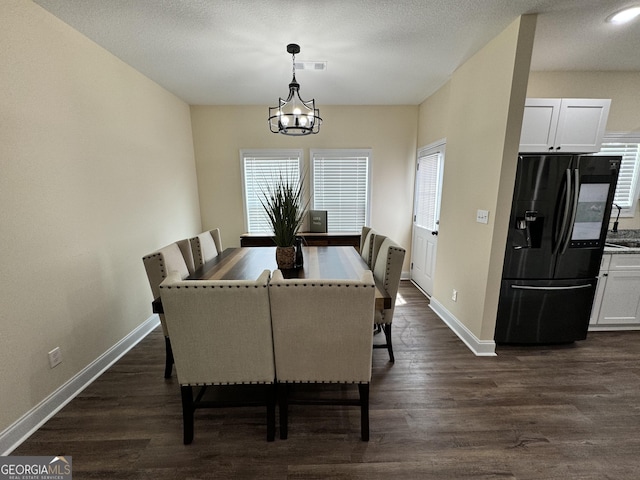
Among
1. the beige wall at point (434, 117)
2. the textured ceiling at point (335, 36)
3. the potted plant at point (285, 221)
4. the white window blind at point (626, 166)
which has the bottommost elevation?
the potted plant at point (285, 221)

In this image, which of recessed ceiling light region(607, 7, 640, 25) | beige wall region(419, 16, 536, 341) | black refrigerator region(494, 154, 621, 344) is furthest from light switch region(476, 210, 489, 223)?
recessed ceiling light region(607, 7, 640, 25)

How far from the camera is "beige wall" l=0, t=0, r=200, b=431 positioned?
1528 millimetres

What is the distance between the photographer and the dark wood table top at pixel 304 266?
1.86m

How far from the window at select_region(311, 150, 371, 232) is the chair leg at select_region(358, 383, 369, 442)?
2.92 metres

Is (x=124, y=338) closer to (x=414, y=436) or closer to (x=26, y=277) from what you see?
(x=26, y=277)

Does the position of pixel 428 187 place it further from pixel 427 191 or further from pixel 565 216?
pixel 565 216

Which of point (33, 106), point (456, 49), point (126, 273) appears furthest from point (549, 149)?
point (126, 273)

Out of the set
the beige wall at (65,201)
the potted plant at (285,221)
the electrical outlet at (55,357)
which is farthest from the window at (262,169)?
the electrical outlet at (55,357)

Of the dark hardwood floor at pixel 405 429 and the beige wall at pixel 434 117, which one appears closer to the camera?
the dark hardwood floor at pixel 405 429

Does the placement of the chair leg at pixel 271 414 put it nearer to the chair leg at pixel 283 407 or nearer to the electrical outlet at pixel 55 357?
the chair leg at pixel 283 407

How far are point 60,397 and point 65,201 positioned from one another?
4.54 feet

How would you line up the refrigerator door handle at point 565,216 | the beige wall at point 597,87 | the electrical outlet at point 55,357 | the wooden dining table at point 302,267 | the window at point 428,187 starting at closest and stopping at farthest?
the electrical outlet at point 55,357, the wooden dining table at point 302,267, the refrigerator door handle at point 565,216, the beige wall at point 597,87, the window at point 428,187

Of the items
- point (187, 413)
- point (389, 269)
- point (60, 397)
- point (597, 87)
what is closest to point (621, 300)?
point (597, 87)

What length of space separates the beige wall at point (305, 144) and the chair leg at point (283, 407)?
306 centimetres
